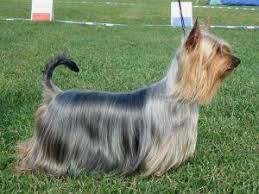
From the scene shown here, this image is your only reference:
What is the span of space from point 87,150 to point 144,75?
17.9ft

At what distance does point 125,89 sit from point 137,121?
4.18 m

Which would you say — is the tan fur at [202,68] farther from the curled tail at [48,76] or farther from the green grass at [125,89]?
the curled tail at [48,76]

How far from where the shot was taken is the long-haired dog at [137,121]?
16.2ft

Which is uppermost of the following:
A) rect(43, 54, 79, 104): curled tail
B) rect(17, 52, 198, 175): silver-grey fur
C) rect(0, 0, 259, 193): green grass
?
rect(43, 54, 79, 104): curled tail

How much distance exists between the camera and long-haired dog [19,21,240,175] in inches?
195

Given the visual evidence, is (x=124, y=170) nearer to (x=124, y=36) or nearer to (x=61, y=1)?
(x=124, y=36)

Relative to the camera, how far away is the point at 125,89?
30.4 feet

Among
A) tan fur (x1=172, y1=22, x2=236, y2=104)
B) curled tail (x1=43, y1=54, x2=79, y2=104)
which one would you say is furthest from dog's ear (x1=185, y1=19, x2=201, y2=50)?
curled tail (x1=43, y1=54, x2=79, y2=104)

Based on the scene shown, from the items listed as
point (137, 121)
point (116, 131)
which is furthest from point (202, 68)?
point (116, 131)

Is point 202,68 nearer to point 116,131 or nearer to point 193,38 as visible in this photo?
point 193,38

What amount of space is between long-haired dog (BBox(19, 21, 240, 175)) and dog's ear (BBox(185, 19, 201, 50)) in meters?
0.01

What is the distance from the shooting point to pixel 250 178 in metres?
5.55

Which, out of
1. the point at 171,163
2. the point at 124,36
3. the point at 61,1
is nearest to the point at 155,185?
the point at 171,163

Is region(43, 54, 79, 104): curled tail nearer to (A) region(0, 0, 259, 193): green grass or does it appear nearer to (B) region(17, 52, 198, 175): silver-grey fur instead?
(B) region(17, 52, 198, 175): silver-grey fur
